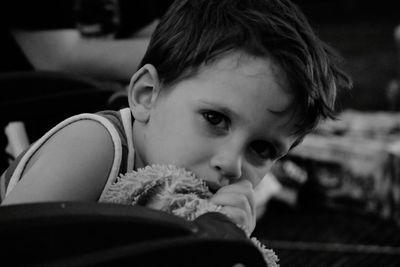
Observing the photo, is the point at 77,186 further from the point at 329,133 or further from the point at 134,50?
the point at 329,133

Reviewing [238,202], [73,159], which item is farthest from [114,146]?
[238,202]

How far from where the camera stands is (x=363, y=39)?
2.95m

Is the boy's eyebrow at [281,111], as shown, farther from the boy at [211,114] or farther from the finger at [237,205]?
the finger at [237,205]

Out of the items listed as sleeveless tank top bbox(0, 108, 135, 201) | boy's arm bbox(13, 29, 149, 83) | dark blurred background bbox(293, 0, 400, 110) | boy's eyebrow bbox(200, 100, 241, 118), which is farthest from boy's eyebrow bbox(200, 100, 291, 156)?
dark blurred background bbox(293, 0, 400, 110)

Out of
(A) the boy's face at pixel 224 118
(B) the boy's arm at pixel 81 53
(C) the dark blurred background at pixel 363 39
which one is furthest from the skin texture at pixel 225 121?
(C) the dark blurred background at pixel 363 39

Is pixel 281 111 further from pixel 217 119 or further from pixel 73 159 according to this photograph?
pixel 73 159

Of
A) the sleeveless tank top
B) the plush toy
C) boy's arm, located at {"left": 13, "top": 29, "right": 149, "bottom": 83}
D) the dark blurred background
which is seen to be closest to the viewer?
the plush toy

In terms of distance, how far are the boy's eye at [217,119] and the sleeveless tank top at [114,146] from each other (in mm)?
105

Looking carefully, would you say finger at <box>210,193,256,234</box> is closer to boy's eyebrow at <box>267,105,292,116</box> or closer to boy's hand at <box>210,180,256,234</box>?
boy's hand at <box>210,180,256,234</box>

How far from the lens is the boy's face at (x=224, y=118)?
→ 1.97ft

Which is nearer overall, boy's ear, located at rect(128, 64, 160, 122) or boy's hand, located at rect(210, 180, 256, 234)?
boy's hand, located at rect(210, 180, 256, 234)

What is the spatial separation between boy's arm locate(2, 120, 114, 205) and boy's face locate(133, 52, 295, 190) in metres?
0.07

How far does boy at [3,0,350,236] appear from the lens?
0.58 meters

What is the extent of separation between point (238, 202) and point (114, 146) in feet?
0.53
